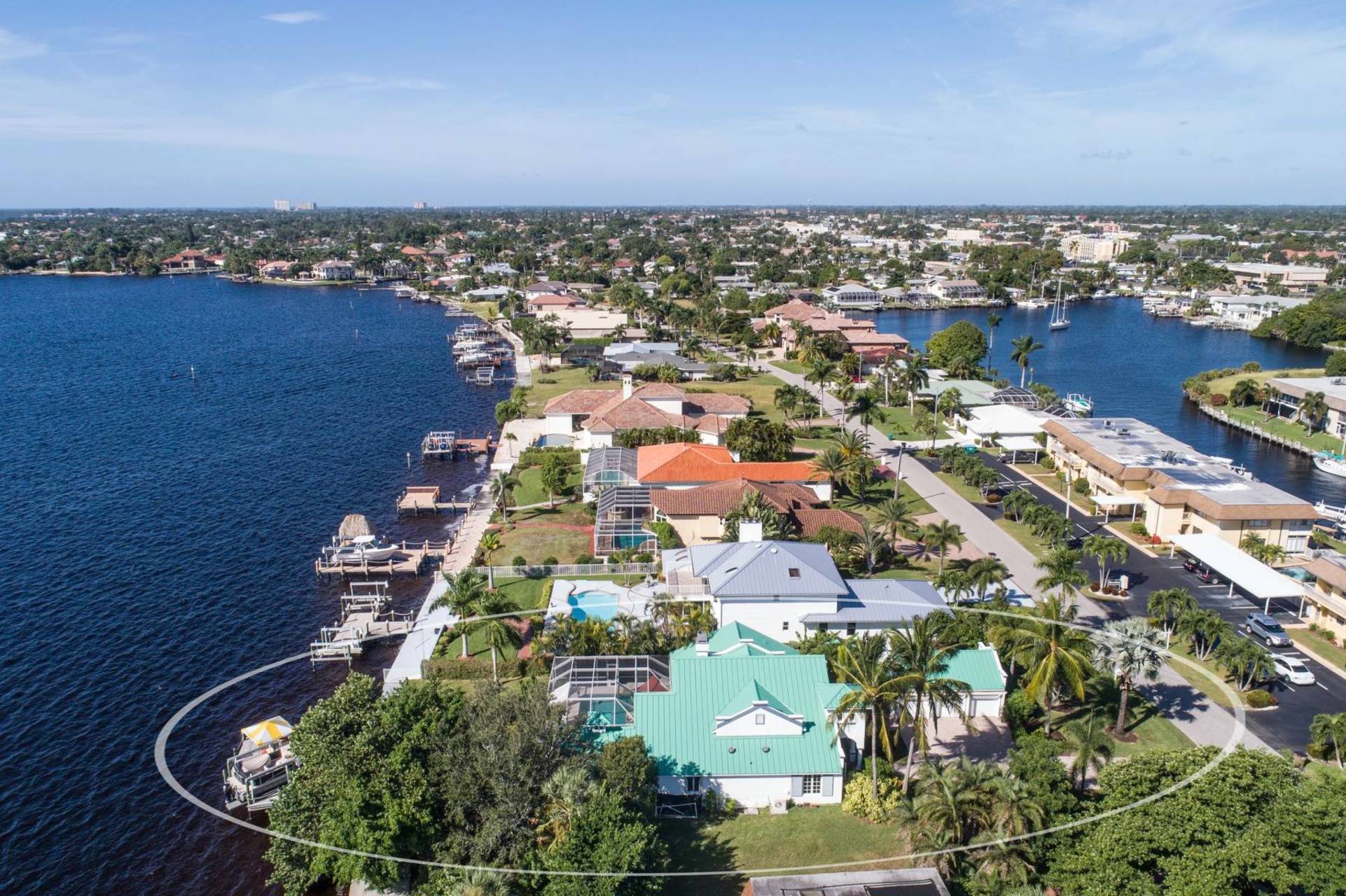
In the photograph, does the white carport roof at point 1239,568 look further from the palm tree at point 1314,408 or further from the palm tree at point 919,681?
the palm tree at point 1314,408

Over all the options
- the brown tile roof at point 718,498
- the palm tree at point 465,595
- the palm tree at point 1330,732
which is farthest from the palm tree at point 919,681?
the brown tile roof at point 718,498

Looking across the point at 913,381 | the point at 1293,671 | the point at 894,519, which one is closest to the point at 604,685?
the point at 894,519

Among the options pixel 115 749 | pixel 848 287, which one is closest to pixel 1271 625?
pixel 115 749

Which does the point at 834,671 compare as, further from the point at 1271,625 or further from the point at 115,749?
the point at 115,749

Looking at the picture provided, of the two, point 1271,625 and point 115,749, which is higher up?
point 1271,625

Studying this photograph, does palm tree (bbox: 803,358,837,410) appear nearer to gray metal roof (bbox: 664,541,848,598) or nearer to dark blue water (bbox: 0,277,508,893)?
dark blue water (bbox: 0,277,508,893)

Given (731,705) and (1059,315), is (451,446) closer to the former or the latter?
(731,705)

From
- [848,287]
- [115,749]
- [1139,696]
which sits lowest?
[115,749]
